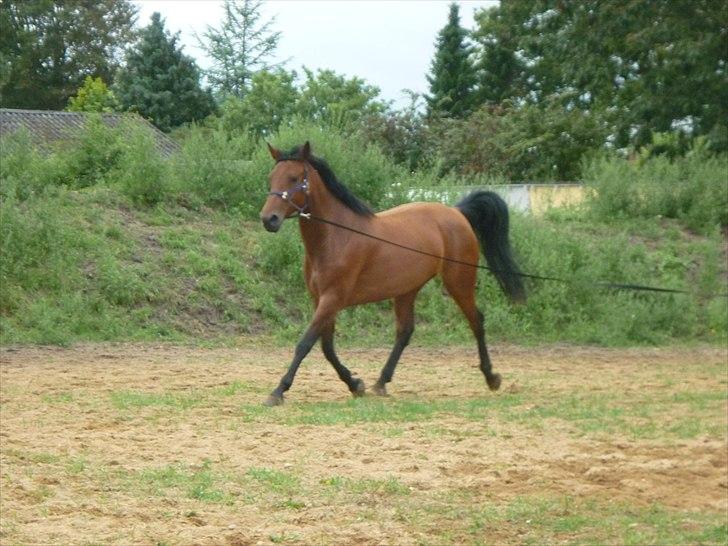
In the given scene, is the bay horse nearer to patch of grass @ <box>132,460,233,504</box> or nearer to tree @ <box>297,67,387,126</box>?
patch of grass @ <box>132,460,233,504</box>

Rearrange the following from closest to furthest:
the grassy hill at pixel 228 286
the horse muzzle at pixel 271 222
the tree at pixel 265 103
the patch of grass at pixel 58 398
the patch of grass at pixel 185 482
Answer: the patch of grass at pixel 185 482 → the horse muzzle at pixel 271 222 → the patch of grass at pixel 58 398 → the grassy hill at pixel 228 286 → the tree at pixel 265 103

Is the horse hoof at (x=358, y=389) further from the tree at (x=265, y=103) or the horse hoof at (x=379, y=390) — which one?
the tree at (x=265, y=103)

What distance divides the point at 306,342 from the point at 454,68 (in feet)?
160

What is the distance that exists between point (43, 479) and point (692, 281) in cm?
1562

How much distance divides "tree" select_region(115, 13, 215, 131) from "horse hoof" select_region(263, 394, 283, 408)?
39217mm

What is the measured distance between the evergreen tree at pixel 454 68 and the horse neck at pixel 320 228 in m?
46.0

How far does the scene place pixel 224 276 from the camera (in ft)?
60.0

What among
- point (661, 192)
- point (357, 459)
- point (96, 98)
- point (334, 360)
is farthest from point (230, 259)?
point (96, 98)

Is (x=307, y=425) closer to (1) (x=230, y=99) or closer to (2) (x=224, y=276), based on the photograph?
(2) (x=224, y=276)

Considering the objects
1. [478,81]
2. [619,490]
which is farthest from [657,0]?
[478,81]

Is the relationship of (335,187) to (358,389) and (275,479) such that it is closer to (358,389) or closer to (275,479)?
(358,389)

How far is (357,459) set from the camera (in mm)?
8172

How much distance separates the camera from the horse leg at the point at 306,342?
428 inches

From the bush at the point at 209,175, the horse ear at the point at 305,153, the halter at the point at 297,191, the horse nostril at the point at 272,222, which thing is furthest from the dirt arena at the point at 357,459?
the bush at the point at 209,175
